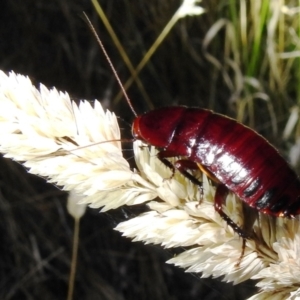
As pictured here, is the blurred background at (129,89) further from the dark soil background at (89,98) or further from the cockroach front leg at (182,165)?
the cockroach front leg at (182,165)

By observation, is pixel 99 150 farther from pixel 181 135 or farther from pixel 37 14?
pixel 37 14

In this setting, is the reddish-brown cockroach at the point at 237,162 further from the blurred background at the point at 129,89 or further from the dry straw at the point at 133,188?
the blurred background at the point at 129,89

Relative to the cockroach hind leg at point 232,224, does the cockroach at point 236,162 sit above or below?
above

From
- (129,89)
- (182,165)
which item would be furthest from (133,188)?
(129,89)

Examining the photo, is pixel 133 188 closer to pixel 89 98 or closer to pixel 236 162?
pixel 236 162

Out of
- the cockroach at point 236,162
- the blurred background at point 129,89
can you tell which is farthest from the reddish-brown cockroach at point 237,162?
the blurred background at point 129,89

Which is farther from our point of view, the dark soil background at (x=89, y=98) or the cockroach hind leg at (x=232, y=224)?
the dark soil background at (x=89, y=98)
